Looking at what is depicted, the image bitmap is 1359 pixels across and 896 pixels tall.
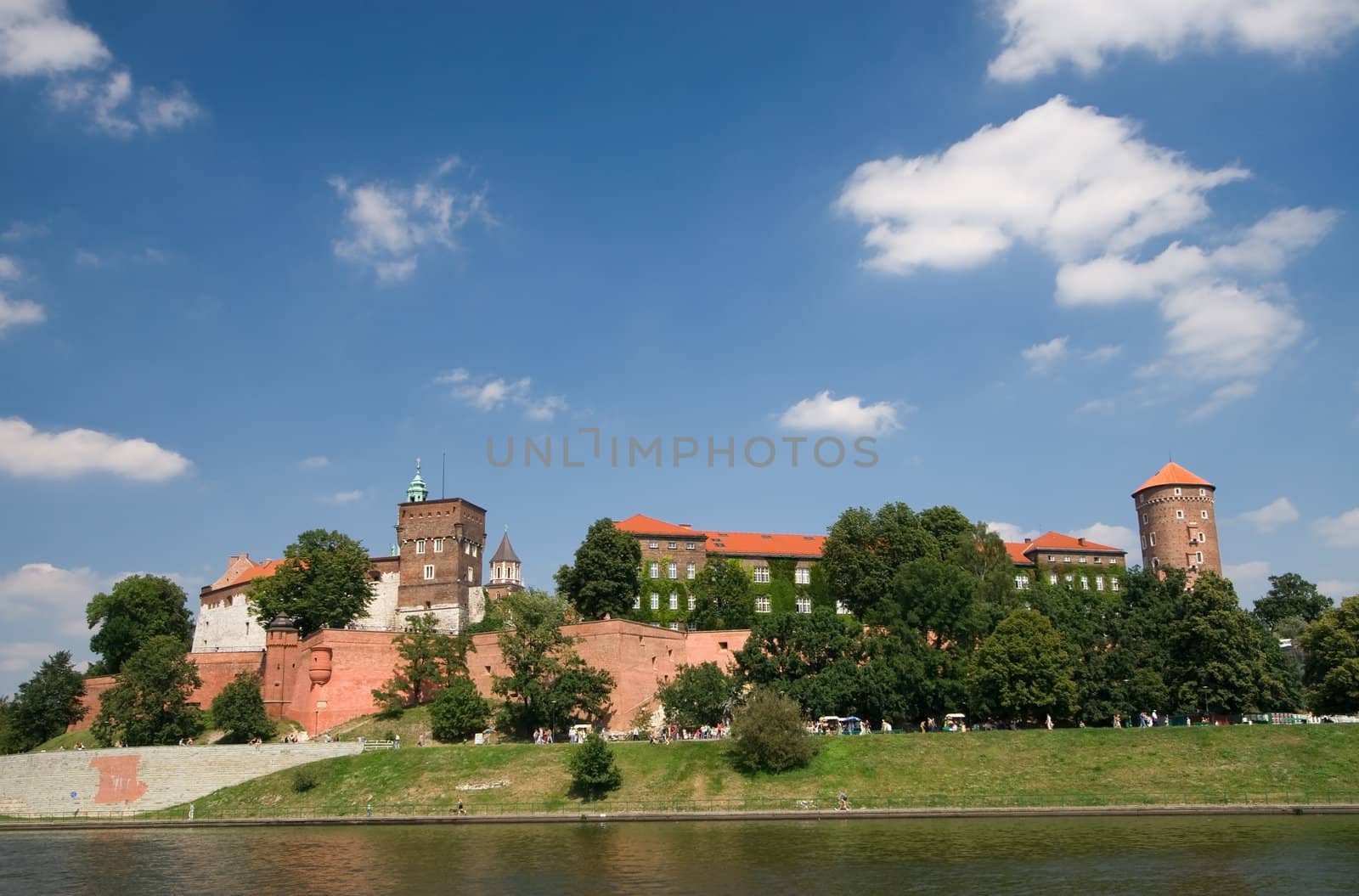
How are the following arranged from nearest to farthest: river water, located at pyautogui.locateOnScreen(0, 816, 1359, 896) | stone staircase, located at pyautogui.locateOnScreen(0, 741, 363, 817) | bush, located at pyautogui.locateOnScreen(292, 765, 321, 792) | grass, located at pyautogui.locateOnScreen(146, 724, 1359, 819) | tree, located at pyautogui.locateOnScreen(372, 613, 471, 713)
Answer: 1. river water, located at pyautogui.locateOnScreen(0, 816, 1359, 896)
2. grass, located at pyautogui.locateOnScreen(146, 724, 1359, 819)
3. bush, located at pyautogui.locateOnScreen(292, 765, 321, 792)
4. stone staircase, located at pyautogui.locateOnScreen(0, 741, 363, 817)
5. tree, located at pyautogui.locateOnScreen(372, 613, 471, 713)

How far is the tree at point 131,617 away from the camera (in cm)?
6744

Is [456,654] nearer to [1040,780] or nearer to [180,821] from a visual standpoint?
[180,821]

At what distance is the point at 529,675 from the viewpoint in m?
49.7

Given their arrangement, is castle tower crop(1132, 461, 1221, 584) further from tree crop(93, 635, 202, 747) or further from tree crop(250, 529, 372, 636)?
tree crop(93, 635, 202, 747)

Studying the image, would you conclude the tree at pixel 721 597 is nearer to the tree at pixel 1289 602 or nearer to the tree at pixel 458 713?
the tree at pixel 458 713

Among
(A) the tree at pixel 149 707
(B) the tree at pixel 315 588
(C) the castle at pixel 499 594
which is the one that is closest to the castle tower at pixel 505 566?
(C) the castle at pixel 499 594

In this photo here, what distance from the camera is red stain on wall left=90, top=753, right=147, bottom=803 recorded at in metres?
45.2

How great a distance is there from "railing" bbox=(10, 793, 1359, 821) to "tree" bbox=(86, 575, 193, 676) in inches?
1106

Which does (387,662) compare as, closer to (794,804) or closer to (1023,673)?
(794,804)

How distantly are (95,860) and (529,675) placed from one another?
20103 millimetres

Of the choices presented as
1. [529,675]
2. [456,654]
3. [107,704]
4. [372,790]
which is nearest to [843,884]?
[372,790]

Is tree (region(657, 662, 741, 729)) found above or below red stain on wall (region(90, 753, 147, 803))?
above

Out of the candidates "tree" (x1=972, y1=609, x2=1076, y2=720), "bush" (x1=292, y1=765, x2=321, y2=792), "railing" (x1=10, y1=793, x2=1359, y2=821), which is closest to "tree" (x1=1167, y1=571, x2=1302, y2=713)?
"tree" (x1=972, y1=609, x2=1076, y2=720)

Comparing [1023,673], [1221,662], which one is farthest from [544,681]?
[1221,662]
